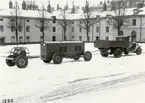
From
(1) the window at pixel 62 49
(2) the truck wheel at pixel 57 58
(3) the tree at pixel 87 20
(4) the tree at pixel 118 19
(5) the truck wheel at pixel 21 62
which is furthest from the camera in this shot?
(3) the tree at pixel 87 20

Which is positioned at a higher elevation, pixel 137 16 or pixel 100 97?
pixel 137 16

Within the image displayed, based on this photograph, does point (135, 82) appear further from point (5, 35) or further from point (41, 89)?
point (5, 35)

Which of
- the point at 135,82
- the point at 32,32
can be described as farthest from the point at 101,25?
the point at 135,82

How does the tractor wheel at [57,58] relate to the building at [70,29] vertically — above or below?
below

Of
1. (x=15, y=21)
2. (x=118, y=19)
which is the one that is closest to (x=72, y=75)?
(x=118, y=19)

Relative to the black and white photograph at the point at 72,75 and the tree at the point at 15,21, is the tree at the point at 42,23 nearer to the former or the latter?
the tree at the point at 15,21

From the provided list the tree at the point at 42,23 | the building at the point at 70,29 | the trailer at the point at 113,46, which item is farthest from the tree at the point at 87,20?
the trailer at the point at 113,46

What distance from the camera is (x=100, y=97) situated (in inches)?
407

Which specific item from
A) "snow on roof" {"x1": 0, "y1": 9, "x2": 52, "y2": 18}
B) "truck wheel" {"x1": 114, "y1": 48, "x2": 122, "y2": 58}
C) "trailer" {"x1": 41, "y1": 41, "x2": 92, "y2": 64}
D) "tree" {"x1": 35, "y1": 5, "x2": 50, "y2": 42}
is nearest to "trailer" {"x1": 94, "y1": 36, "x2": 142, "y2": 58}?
"truck wheel" {"x1": 114, "y1": 48, "x2": 122, "y2": 58}

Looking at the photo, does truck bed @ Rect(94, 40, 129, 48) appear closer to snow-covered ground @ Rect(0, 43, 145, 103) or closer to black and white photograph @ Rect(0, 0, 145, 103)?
black and white photograph @ Rect(0, 0, 145, 103)

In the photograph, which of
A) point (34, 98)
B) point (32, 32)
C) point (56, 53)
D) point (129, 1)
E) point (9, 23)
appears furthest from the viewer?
point (129, 1)

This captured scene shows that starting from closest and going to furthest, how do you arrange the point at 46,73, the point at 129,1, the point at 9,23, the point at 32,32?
the point at 46,73 < the point at 9,23 < the point at 32,32 < the point at 129,1

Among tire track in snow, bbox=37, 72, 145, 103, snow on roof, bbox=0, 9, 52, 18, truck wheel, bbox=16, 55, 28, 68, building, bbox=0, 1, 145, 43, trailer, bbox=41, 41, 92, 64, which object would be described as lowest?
tire track in snow, bbox=37, 72, 145, 103

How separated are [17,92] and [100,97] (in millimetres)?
3306
